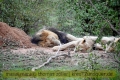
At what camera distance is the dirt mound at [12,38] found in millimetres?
10344

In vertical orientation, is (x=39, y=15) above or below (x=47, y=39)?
above

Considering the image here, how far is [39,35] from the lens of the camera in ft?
37.4

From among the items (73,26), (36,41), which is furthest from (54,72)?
(73,26)

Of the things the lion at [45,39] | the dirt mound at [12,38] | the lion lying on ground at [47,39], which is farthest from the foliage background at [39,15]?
the dirt mound at [12,38]

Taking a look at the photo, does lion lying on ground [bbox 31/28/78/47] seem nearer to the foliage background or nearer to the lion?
the lion

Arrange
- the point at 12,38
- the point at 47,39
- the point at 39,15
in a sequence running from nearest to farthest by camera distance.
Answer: the point at 12,38 → the point at 47,39 → the point at 39,15

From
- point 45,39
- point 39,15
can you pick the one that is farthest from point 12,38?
point 39,15

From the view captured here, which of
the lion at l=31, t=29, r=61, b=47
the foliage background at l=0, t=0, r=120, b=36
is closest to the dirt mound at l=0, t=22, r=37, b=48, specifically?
the lion at l=31, t=29, r=61, b=47

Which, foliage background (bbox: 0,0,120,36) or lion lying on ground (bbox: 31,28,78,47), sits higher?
foliage background (bbox: 0,0,120,36)

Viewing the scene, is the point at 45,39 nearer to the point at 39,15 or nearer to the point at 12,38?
the point at 12,38

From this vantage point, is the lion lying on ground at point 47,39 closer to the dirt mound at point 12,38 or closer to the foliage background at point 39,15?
the dirt mound at point 12,38

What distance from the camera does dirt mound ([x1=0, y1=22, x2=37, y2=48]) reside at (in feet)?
33.9

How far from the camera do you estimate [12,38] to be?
1066 cm

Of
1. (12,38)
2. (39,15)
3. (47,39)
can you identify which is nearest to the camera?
(12,38)
